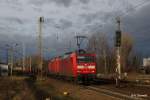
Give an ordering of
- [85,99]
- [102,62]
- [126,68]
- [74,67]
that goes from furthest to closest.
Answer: [126,68]
[102,62]
[74,67]
[85,99]

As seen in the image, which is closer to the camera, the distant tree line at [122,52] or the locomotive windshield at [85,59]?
the locomotive windshield at [85,59]

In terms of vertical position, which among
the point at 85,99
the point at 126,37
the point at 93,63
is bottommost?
the point at 85,99

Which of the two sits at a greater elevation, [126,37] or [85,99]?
[126,37]

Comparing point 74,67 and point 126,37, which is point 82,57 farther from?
point 126,37

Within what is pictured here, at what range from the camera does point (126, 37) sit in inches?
4656

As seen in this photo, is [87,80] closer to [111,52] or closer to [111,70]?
[111,70]

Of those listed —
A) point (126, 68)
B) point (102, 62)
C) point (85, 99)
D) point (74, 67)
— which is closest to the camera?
point (85, 99)

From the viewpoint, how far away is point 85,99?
26.1 metres

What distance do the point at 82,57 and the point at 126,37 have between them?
75.7 metres

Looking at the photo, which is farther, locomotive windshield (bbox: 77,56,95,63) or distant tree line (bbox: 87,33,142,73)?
distant tree line (bbox: 87,33,142,73)

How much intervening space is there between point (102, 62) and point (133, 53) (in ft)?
56.8

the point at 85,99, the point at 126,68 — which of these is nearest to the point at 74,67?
the point at 85,99

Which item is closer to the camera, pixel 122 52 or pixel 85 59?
pixel 85 59

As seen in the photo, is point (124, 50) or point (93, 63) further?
point (124, 50)
